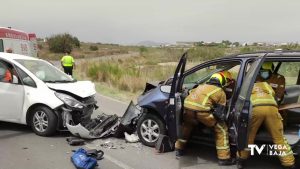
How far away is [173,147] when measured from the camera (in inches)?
269

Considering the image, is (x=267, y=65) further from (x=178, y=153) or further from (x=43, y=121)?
→ (x=43, y=121)

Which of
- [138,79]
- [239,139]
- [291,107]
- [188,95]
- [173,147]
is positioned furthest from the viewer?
[138,79]

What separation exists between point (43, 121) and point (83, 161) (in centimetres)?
223

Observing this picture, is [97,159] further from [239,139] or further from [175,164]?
[239,139]

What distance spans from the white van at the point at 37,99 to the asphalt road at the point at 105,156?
314 millimetres

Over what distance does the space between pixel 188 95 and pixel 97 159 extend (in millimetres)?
1736

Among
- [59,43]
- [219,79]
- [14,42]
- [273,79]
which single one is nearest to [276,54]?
[273,79]

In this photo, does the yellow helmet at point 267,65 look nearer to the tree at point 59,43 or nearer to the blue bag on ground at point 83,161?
the blue bag on ground at point 83,161

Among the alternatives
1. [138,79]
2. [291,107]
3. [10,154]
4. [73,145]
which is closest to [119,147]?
[73,145]

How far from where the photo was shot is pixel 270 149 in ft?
18.2

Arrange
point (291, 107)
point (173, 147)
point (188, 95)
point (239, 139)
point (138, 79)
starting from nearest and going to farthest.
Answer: point (239, 139) → point (291, 107) → point (188, 95) → point (173, 147) → point (138, 79)

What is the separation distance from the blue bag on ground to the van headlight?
171 centimetres

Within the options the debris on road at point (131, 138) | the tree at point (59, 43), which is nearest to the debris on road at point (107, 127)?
the debris on road at point (131, 138)

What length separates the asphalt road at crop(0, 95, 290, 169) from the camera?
5.92 meters
